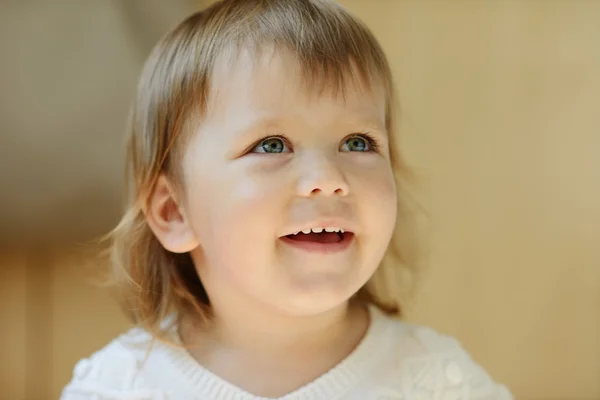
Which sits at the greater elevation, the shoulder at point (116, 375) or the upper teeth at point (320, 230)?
the upper teeth at point (320, 230)

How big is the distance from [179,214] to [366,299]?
272 mm

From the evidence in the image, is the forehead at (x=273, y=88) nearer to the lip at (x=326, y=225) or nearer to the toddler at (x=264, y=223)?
the toddler at (x=264, y=223)

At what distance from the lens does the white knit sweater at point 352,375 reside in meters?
0.84

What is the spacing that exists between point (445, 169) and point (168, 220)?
448mm

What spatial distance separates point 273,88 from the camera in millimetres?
768

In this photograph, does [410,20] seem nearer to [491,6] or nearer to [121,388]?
[491,6]

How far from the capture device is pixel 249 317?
0.88 m

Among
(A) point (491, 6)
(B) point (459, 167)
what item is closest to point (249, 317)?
(B) point (459, 167)

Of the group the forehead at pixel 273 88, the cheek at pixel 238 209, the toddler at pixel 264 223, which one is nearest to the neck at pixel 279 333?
the toddler at pixel 264 223

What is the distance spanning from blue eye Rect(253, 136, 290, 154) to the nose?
0.04m

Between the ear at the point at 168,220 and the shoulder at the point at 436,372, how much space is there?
0.87 ft

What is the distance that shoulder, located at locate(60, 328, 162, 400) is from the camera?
86 centimetres

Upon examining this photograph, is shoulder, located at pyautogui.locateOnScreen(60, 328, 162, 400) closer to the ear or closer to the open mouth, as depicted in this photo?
the ear

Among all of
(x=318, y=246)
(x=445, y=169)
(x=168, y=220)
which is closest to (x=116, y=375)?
(x=168, y=220)
